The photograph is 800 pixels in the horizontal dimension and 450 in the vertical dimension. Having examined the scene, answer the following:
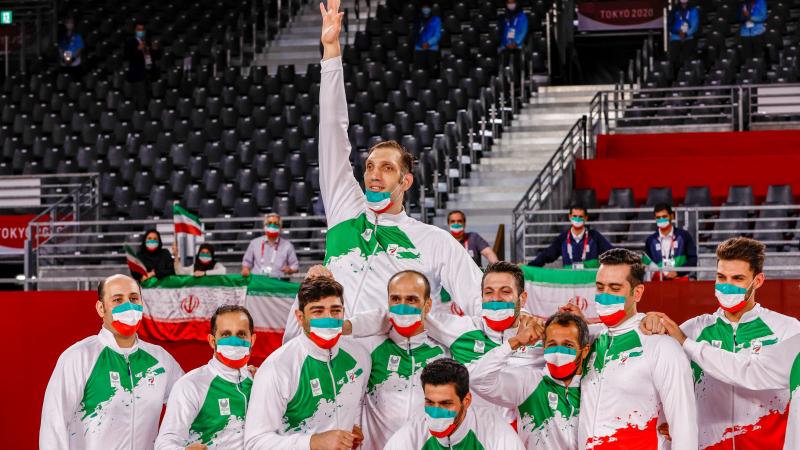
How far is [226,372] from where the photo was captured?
6402mm

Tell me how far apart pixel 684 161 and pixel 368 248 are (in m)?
11.4

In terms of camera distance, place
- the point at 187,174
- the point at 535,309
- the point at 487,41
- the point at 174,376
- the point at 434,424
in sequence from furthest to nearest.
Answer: the point at 487,41
the point at 187,174
the point at 535,309
the point at 174,376
the point at 434,424

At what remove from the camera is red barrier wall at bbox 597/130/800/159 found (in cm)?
1797

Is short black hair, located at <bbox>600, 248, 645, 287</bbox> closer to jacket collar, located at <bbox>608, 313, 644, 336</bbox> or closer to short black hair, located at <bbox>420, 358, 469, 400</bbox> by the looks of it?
jacket collar, located at <bbox>608, 313, 644, 336</bbox>

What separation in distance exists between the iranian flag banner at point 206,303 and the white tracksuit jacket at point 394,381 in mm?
4074

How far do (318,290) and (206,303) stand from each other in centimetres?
480

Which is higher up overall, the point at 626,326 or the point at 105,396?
the point at 626,326

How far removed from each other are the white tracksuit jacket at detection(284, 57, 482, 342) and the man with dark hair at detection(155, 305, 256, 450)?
0.59 m

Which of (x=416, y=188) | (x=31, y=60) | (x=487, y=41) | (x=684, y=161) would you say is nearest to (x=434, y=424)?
(x=416, y=188)

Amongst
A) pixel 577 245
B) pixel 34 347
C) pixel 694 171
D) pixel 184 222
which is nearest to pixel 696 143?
pixel 694 171

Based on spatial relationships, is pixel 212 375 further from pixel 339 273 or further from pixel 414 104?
pixel 414 104

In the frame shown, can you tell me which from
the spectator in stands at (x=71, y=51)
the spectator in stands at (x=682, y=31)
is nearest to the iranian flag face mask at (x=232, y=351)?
the spectator in stands at (x=682, y=31)

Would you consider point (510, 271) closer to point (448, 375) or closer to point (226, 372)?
point (448, 375)

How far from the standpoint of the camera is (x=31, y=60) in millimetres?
24828
